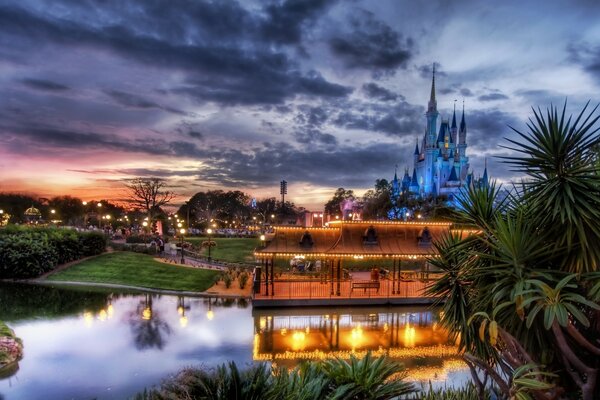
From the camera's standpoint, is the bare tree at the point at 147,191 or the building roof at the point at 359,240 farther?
the bare tree at the point at 147,191

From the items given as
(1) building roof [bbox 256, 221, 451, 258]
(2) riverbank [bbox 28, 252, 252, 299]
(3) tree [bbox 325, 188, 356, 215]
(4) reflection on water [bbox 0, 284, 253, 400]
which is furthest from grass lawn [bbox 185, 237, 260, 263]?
(3) tree [bbox 325, 188, 356, 215]

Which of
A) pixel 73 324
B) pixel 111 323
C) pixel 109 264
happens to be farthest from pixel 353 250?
pixel 109 264

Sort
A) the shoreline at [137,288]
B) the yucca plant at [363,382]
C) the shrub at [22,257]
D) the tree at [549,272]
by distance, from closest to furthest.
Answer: the tree at [549,272]
the yucca plant at [363,382]
the shoreline at [137,288]
the shrub at [22,257]

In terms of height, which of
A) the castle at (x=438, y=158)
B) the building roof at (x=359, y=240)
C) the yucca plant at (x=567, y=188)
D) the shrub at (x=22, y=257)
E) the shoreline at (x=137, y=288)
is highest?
the castle at (x=438, y=158)

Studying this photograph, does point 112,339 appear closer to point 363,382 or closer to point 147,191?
point 363,382

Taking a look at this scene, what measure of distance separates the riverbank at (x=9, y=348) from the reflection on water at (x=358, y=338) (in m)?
8.61

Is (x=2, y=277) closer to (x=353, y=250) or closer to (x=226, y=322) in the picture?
(x=226, y=322)

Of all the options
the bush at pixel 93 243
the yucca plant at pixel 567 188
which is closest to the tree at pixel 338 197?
the bush at pixel 93 243

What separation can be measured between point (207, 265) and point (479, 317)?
98.5ft

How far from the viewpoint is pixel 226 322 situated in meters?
19.2

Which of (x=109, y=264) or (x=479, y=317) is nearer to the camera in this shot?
(x=479, y=317)

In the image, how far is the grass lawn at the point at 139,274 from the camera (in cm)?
2771

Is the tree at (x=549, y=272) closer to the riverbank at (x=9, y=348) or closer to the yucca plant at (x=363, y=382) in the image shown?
the yucca plant at (x=363, y=382)

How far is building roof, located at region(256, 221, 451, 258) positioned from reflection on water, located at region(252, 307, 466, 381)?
351 cm
